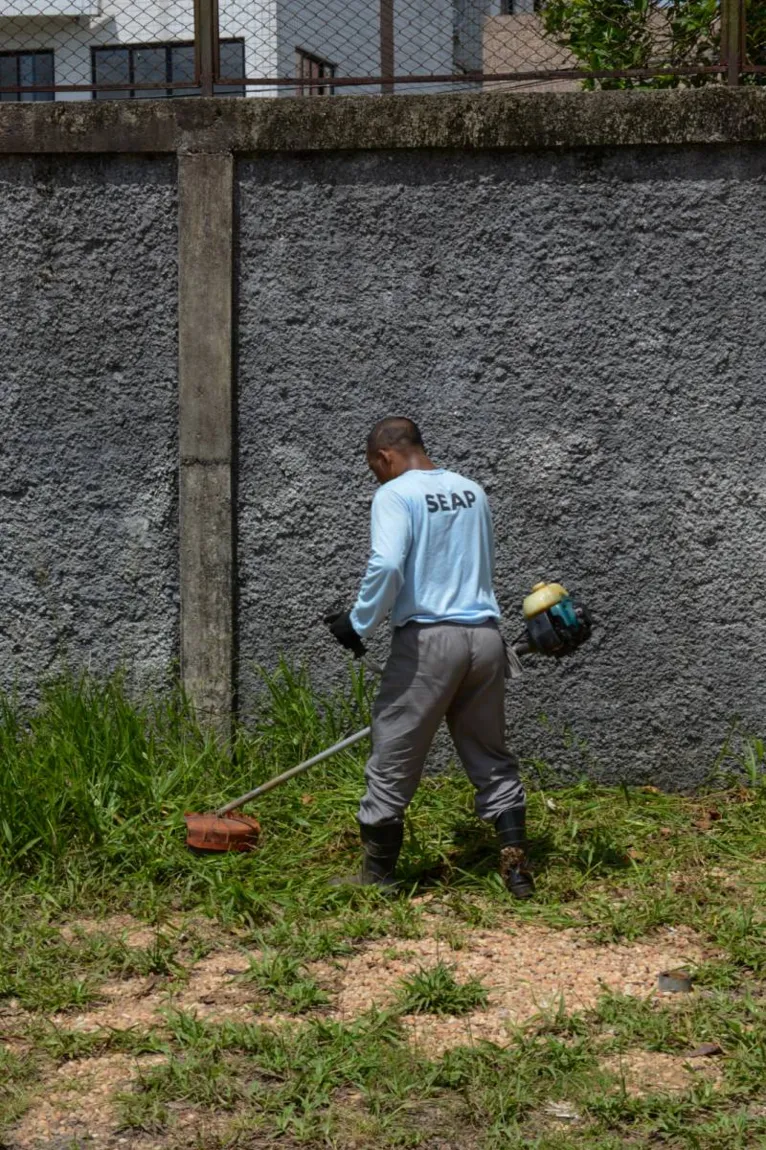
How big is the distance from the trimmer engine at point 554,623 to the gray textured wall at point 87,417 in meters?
1.68

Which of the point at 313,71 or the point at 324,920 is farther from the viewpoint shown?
the point at 313,71

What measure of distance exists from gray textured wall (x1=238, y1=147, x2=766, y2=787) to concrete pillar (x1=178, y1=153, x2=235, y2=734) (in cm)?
9

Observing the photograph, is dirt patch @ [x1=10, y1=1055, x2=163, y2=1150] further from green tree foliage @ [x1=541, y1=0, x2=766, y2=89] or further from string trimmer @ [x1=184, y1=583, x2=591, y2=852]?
green tree foliage @ [x1=541, y1=0, x2=766, y2=89]

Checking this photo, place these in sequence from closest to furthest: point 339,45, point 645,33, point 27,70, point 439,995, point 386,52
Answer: point 439,995, point 386,52, point 339,45, point 645,33, point 27,70

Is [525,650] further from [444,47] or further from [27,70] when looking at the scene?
[27,70]

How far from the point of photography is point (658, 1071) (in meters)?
3.76

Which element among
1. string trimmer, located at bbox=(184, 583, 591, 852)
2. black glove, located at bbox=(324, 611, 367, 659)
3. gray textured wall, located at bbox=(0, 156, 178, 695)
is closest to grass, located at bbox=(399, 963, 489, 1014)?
string trimmer, located at bbox=(184, 583, 591, 852)

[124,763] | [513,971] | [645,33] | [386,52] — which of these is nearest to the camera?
→ [513,971]

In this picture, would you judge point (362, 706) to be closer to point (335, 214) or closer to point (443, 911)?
point (443, 911)

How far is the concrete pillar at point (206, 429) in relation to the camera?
5.67m

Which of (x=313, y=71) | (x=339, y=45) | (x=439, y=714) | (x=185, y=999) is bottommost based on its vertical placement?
(x=185, y=999)

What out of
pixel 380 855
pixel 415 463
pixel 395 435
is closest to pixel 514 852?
pixel 380 855

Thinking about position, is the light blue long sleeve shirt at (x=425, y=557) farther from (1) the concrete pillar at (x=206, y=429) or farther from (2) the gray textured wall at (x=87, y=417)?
(2) the gray textured wall at (x=87, y=417)

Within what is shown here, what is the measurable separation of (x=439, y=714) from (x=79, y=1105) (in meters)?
1.72
